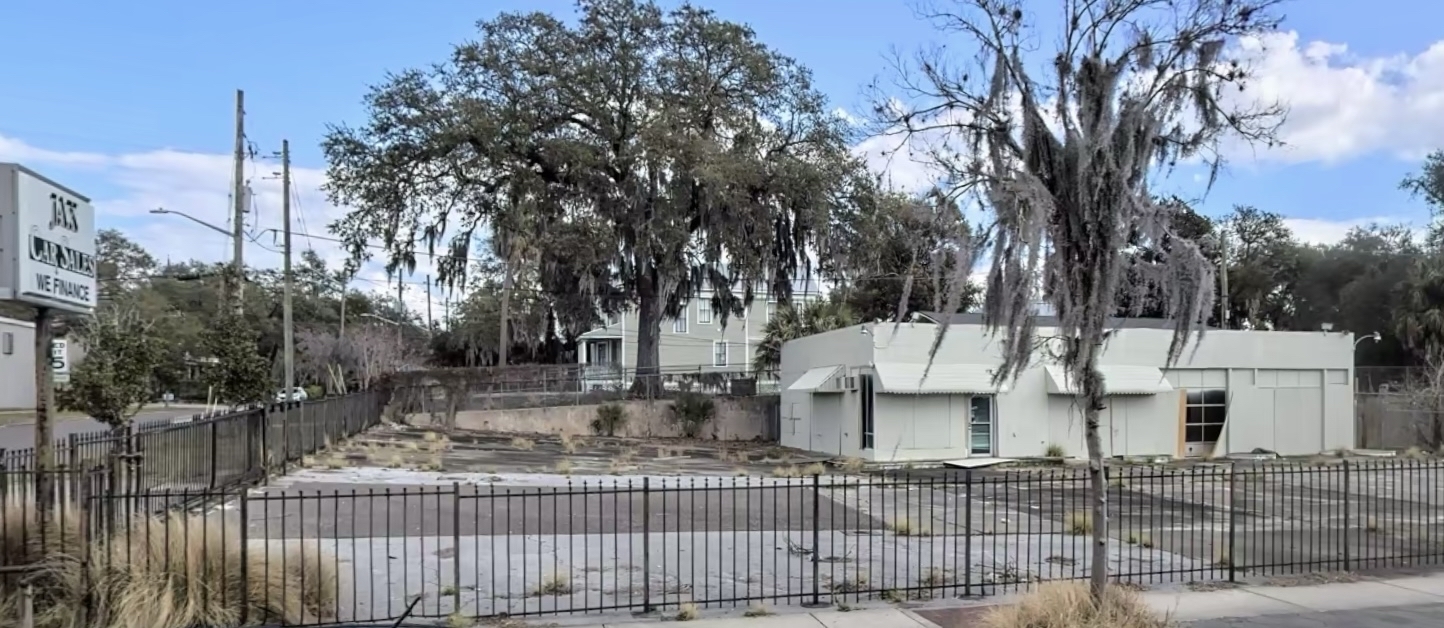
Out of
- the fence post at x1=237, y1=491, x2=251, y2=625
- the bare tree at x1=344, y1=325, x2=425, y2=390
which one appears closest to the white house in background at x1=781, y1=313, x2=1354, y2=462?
the fence post at x1=237, y1=491, x2=251, y2=625

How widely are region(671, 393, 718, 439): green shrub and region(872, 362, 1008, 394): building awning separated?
11.9 meters

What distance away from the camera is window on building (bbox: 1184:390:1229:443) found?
31.2 meters

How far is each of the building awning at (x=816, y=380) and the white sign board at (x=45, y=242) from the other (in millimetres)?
23921

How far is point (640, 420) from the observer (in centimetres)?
3862

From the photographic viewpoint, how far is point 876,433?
28062 millimetres

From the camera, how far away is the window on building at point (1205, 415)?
31234 millimetres

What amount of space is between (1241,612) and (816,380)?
2301 cm

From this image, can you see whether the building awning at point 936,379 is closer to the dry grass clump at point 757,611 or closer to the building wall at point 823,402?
the building wall at point 823,402

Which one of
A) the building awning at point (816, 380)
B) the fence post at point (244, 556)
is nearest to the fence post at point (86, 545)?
the fence post at point (244, 556)

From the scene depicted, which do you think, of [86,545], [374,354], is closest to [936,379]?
[86,545]

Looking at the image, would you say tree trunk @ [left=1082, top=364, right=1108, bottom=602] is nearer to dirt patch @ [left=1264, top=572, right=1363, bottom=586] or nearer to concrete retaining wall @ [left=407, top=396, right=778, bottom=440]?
dirt patch @ [left=1264, top=572, right=1363, bottom=586]

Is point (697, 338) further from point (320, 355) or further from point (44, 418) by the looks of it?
point (44, 418)

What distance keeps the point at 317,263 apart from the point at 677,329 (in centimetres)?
3247

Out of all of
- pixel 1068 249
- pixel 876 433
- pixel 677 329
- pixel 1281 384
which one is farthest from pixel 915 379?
pixel 677 329
